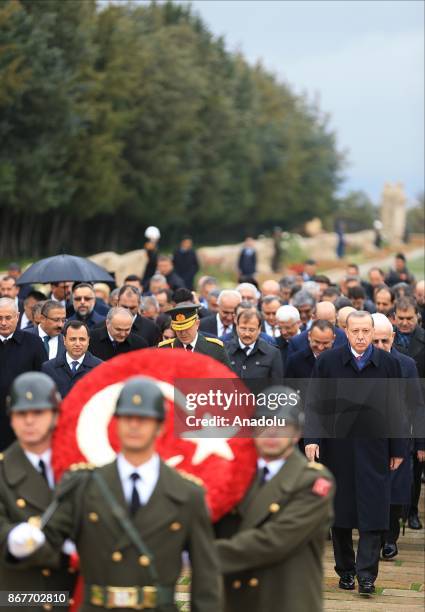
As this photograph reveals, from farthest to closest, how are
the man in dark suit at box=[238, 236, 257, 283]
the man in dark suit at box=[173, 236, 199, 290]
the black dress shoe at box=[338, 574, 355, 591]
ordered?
the man in dark suit at box=[238, 236, 257, 283] < the man in dark suit at box=[173, 236, 199, 290] < the black dress shoe at box=[338, 574, 355, 591]

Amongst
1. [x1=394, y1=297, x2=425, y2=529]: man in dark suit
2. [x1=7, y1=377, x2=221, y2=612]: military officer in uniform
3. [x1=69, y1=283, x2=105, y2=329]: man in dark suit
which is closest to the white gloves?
[x1=7, y1=377, x2=221, y2=612]: military officer in uniform

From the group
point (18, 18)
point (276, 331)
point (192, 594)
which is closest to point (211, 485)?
point (192, 594)

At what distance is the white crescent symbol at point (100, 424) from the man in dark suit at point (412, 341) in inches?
305

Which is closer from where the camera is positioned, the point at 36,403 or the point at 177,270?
the point at 36,403

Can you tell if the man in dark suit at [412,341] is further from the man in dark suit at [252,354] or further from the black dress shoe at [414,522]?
the man in dark suit at [252,354]

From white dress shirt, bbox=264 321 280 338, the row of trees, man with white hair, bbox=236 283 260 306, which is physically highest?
the row of trees

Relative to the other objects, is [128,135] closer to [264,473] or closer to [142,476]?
[264,473]

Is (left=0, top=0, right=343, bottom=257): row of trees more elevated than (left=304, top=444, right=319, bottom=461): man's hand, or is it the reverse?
(left=0, top=0, right=343, bottom=257): row of trees

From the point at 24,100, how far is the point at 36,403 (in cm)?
4303

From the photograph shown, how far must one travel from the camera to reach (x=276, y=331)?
17.1m

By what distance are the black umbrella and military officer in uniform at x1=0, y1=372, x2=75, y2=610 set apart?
972 centimetres

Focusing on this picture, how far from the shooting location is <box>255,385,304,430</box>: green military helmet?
23.6 feet

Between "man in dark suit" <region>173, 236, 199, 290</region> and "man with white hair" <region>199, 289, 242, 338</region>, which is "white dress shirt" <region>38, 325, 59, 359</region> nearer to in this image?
"man with white hair" <region>199, 289, 242, 338</region>

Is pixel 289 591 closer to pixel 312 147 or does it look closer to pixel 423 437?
pixel 423 437
